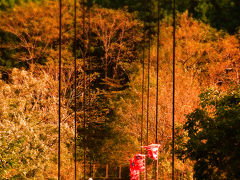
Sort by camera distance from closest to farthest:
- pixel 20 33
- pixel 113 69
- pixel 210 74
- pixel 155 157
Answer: pixel 155 157 < pixel 210 74 < pixel 20 33 < pixel 113 69

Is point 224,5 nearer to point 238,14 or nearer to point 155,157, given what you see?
point 238,14

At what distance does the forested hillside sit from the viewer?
34.9ft

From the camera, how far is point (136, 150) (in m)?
13.3

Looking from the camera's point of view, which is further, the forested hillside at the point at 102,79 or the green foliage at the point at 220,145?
the forested hillside at the point at 102,79

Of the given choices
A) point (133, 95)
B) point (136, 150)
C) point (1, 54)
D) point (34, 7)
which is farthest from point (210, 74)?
point (1, 54)

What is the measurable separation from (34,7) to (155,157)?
11.0 meters

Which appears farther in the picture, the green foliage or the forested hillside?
the forested hillside

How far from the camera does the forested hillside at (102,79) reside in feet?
34.9

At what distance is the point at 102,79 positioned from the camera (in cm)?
1567

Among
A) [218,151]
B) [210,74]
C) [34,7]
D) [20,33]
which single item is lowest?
[218,151]

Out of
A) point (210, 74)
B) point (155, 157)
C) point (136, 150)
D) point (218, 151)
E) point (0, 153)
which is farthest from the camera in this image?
point (210, 74)

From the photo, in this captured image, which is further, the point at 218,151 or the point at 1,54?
the point at 1,54

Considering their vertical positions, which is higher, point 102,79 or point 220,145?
point 102,79

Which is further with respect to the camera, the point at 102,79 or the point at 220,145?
A: the point at 102,79
